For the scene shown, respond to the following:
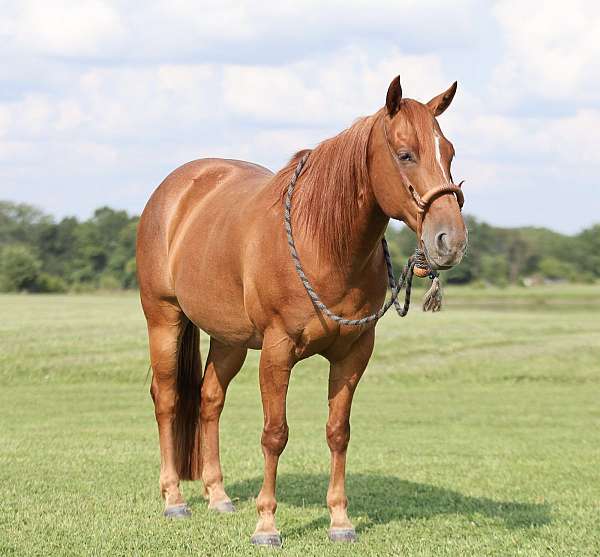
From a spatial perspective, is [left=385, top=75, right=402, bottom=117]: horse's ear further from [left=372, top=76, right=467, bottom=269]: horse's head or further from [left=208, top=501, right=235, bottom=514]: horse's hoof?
[left=208, top=501, right=235, bottom=514]: horse's hoof

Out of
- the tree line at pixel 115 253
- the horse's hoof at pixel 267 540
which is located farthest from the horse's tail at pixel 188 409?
the tree line at pixel 115 253

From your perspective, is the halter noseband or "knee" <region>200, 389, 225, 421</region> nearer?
the halter noseband

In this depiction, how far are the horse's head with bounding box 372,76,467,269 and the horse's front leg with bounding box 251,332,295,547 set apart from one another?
1192 mm

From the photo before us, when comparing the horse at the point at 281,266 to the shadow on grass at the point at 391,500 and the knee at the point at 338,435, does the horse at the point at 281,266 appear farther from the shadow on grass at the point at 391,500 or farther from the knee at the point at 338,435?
the shadow on grass at the point at 391,500

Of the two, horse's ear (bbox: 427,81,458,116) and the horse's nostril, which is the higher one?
horse's ear (bbox: 427,81,458,116)

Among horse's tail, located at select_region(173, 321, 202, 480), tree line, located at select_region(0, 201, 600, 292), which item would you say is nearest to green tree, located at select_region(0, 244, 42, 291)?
tree line, located at select_region(0, 201, 600, 292)

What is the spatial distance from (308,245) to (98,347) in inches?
738

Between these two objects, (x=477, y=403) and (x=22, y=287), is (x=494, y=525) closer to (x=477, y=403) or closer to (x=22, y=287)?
(x=477, y=403)

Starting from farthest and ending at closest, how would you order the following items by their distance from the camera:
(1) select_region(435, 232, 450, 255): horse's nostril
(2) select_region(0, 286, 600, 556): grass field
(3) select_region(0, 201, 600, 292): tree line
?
(3) select_region(0, 201, 600, 292): tree line
(2) select_region(0, 286, 600, 556): grass field
(1) select_region(435, 232, 450, 255): horse's nostril

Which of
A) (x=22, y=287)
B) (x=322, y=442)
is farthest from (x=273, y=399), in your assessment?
(x=22, y=287)

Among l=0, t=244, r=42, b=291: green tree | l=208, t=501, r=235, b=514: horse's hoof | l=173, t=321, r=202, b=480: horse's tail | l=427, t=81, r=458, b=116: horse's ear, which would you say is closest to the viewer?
l=427, t=81, r=458, b=116: horse's ear

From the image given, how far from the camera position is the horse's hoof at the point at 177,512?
7.02 m

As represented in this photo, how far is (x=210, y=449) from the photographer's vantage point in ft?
25.1

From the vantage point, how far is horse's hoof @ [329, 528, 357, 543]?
613 centimetres
